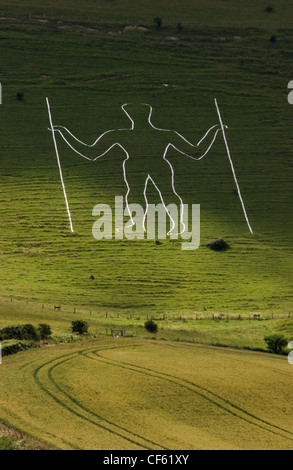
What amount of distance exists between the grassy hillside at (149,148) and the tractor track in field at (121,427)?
23.6m

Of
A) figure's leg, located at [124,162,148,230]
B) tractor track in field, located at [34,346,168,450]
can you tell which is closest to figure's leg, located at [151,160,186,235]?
figure's leg, located at [124,162,148,230]

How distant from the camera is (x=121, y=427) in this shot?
3972 cm

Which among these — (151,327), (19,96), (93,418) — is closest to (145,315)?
(151,327)

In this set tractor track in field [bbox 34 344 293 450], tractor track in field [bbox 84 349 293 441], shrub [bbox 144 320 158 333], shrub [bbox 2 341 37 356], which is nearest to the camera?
tractor track in field [bbox 34 344 293 450]

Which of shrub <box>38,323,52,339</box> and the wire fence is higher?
the wire fence

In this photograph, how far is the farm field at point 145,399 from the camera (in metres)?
38.4

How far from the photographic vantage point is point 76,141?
125 m

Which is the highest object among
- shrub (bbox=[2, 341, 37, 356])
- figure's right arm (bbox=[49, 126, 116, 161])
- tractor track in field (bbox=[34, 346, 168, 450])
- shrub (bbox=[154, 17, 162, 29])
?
shrub (bbox=[154, 17, 162, 29])

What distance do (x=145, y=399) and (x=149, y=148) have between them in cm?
8408

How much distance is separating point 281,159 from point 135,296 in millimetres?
49708

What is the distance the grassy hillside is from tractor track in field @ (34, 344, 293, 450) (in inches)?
930

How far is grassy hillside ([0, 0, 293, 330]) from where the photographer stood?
91625 millimetres

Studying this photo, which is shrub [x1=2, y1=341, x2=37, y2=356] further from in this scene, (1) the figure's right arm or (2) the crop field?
(1) the figure's right arm

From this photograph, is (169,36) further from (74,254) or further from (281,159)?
(74,254)
